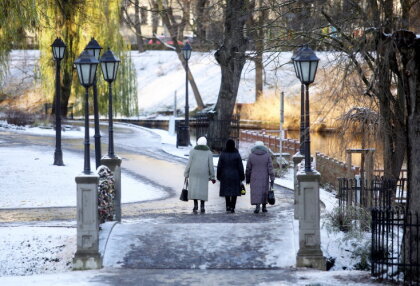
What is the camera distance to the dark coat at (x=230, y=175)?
57.3ft

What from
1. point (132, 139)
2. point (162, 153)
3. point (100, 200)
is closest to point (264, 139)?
point (162, 153)

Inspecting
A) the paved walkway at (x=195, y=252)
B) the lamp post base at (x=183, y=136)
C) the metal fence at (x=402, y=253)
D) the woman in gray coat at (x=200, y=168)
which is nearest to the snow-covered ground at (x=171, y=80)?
the lamp post base at (x=183, y=136)

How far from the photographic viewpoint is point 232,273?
42.1 feet

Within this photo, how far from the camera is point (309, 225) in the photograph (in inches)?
525

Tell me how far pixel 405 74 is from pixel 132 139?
25.1 m

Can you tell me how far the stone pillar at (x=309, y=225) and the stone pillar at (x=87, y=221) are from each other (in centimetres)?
318

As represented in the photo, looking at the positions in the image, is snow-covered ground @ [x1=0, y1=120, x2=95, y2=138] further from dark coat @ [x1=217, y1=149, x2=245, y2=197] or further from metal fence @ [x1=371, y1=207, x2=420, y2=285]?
metal fence @ [x1=371, y1=207, x2=420, y2=285]

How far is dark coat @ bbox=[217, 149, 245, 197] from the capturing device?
17453 mm

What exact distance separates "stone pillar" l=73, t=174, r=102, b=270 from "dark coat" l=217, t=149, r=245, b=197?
15.2 feet

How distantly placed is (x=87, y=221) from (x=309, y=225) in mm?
3477

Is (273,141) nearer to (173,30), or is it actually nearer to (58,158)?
(58,158)

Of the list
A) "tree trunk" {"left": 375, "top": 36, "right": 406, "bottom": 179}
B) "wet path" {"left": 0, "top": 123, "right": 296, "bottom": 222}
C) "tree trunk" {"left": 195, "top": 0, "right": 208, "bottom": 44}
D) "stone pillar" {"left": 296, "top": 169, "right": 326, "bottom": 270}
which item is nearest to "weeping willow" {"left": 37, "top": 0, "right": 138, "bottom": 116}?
"wet path" {"left": 0, "top": 123, "right": 296, "bottom": 222}

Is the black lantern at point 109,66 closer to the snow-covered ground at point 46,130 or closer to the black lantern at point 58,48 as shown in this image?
the black lantern at point 58,48

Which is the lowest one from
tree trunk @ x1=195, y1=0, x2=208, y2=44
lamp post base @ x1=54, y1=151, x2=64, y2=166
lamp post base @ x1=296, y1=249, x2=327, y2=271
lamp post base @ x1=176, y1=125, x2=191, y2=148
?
lamp post base @ x1=296, y1=249, x2=327, y2=271
